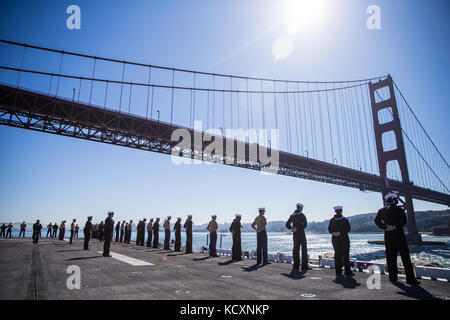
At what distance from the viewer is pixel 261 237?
10.2m

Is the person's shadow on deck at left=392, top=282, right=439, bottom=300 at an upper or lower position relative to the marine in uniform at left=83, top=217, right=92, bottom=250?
lower

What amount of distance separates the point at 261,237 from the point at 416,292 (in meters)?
5.74

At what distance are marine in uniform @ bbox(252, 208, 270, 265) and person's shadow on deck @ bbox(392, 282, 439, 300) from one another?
500 centimetres

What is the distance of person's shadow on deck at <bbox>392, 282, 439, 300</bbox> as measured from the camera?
179 inches

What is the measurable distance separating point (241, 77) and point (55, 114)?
39.4 metres

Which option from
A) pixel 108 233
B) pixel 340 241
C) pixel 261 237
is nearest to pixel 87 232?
pixel 108 233

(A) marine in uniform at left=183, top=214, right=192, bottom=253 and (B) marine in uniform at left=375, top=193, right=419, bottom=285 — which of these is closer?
(B) marine in uniform at left=375, top=193, right=419, bottom=285

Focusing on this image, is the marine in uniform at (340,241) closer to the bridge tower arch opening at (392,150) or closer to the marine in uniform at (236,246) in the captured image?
the marine in uniform at (236,246)

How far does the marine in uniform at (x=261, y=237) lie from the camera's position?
1016 cm

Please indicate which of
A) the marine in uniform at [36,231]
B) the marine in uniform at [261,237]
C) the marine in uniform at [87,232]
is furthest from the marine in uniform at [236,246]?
the marine in uniform at [36,231]

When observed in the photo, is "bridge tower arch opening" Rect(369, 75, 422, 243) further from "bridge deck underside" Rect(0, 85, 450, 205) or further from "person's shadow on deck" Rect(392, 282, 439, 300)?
"person's shadow on deck" Rect(392, 282, 439, 300)

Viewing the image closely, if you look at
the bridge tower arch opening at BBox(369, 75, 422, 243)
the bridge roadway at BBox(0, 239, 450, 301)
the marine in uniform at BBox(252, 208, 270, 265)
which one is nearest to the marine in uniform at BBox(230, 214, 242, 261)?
the marine in uniform at BBox(252, 208, 270, 265)

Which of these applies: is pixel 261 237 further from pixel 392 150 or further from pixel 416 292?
pixel 392 150
